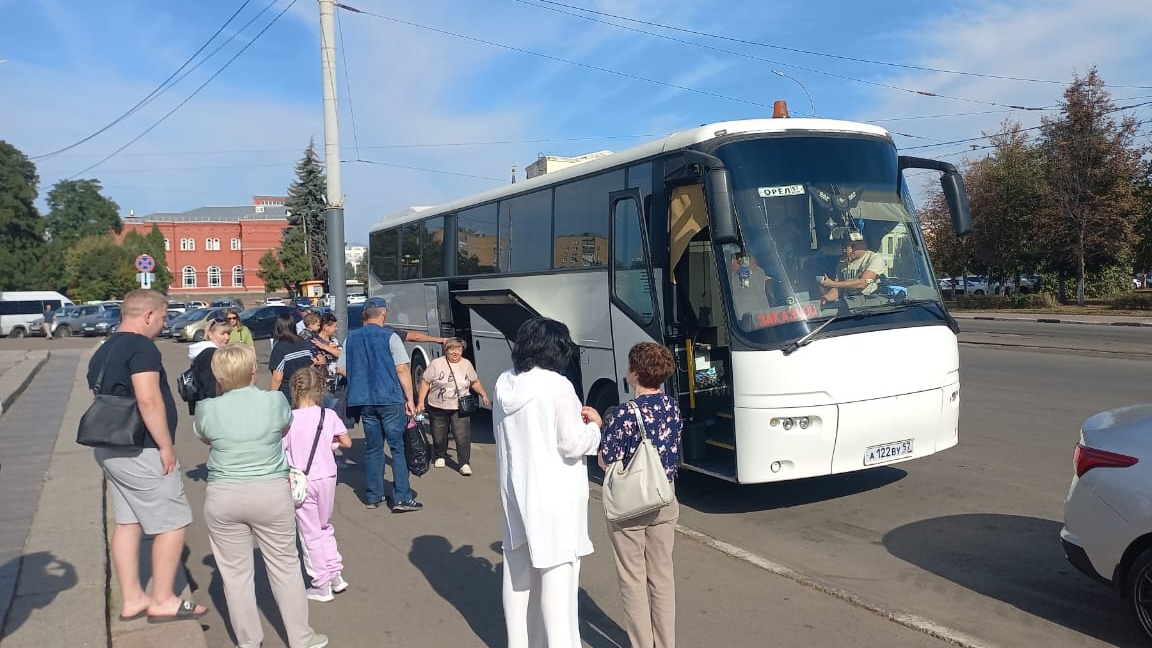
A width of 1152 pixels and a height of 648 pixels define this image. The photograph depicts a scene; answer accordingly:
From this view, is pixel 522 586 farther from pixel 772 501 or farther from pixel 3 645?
pixel 772 501

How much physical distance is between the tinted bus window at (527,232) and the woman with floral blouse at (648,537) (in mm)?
6218

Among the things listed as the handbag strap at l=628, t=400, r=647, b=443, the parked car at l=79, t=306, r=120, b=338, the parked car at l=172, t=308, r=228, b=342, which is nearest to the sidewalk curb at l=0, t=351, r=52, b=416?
the parked car at l=172, t=308, r=228, b=342

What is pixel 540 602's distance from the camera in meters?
4.14

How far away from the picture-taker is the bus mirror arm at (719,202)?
680cm

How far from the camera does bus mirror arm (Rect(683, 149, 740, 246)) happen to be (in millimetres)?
6805

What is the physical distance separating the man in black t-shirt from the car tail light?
5.08 meters

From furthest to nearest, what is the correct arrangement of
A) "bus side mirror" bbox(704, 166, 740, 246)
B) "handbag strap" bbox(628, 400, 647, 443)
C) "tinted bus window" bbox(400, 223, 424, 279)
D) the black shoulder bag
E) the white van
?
the white van
"tinted bus window" bbox(400, 223, 424, 279)
"bus side mirror" bbox(704, 166, 740, 246)
the black shoulder bag
"handbag strap" bbox(628, 400, 647, 443)

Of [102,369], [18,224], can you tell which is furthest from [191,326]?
[18,224]

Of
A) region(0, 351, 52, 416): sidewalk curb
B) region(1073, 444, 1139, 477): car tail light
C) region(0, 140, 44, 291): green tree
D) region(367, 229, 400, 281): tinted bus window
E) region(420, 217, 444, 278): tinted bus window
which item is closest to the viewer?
region(1073, 444, 1139, 477): car tail light

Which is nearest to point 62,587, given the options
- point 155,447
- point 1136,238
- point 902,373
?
point 155,447

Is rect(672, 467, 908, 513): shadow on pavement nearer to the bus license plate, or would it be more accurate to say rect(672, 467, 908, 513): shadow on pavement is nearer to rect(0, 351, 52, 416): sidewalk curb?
the bus license plate

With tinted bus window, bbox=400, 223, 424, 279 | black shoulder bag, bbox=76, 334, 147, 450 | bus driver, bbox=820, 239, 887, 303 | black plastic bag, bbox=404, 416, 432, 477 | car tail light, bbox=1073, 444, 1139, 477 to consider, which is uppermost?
tinted bus window, bbox=400, 223, 424, 279

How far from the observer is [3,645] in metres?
4.68

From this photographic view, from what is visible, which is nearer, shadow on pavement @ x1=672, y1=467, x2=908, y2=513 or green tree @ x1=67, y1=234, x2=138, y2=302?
shadow on pavement @ x1=672, y1=467, x2=908, y2=513
